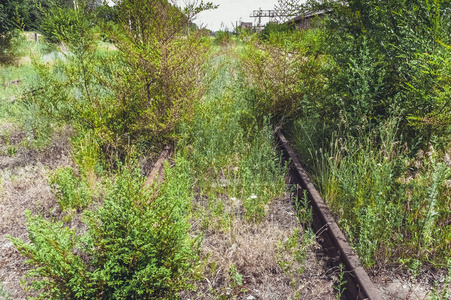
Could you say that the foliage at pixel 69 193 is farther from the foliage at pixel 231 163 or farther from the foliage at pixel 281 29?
the foliage at pixel 281 29

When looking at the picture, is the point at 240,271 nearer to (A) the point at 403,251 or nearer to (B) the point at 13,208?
(A) the point at 403,251

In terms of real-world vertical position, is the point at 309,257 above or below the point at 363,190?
below

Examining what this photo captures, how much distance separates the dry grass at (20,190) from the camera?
9.99 feet

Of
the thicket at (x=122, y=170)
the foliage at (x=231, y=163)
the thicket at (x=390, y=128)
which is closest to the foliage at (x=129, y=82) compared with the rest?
the thicket at (x=122, y=170)

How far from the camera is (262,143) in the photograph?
18.9 feet

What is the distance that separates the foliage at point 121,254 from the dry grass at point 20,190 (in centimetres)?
72

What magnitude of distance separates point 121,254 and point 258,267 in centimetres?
131

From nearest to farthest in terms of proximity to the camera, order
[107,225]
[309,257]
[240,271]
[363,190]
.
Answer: [107,225] < [240,271] < [309,257] < [363,190]

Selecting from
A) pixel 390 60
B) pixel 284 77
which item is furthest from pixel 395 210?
pixel 284 77

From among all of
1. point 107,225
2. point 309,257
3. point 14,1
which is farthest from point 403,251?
point 14,1

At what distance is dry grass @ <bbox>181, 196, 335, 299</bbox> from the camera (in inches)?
110

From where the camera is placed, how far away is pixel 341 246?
301 cm

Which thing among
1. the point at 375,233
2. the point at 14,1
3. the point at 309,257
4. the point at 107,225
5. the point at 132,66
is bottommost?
the point at 309,257

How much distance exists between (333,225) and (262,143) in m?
2.62
